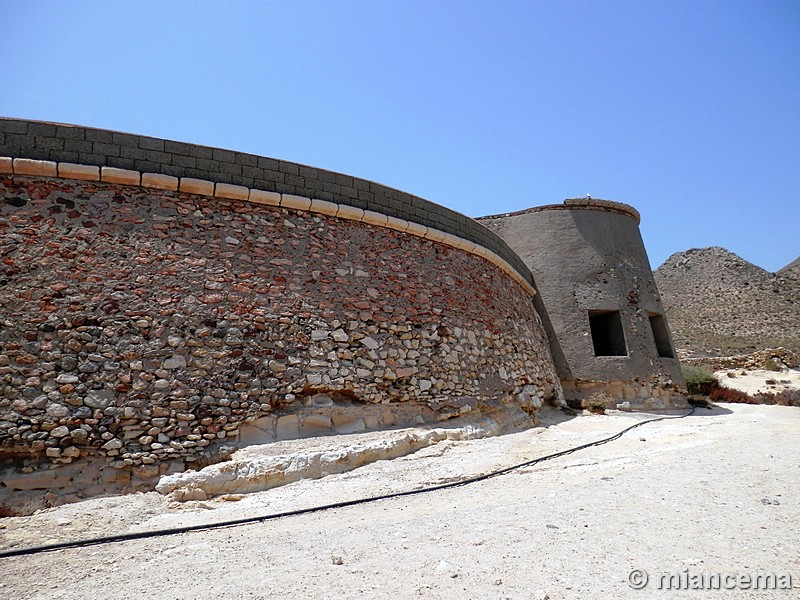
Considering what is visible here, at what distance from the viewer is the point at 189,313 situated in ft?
19.9

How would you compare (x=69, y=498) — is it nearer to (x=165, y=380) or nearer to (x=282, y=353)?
(x=165, y=380)

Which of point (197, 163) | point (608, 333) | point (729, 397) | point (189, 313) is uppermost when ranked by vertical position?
point (197, 163)

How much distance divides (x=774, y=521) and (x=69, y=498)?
5.91 meters

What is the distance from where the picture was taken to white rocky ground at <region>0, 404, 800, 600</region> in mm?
3064

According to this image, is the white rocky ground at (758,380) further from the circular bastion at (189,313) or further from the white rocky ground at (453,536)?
the circular bastion at (189,313)

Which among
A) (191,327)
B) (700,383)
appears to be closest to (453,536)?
(191,327)

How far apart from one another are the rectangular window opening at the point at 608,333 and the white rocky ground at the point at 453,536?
5908 millimetres

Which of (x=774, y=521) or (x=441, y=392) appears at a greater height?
(x=441, y=392)

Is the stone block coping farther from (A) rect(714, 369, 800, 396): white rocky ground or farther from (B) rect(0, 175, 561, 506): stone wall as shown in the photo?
(A) rect(714, 369, 800, 396): white rocky ground

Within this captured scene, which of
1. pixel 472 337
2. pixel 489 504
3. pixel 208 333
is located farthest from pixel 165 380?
pixel 472 337

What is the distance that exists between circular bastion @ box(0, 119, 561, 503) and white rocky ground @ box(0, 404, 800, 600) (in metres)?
0.73

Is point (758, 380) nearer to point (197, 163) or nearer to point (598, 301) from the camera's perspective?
point (598, 301)

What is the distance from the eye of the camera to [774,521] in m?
3.74

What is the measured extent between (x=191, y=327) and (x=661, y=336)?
37.0ft
